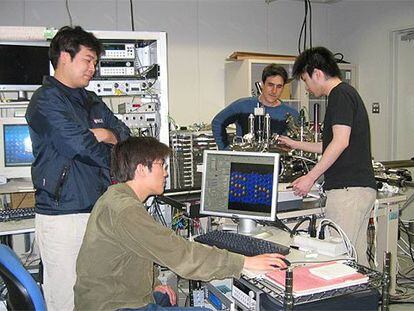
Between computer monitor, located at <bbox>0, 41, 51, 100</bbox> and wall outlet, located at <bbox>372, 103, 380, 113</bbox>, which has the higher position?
computer monitor, located at <bbox>0, 41, 51, 100</bbox>

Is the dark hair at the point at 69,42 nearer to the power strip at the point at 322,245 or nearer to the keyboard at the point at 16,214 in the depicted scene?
the keyboard at the point at 16,214

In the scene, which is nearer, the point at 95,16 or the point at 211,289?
the point at 211,289

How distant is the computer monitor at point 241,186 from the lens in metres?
1.99

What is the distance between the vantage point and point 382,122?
530 centimetres

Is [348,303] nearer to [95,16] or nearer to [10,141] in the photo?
[10,141]

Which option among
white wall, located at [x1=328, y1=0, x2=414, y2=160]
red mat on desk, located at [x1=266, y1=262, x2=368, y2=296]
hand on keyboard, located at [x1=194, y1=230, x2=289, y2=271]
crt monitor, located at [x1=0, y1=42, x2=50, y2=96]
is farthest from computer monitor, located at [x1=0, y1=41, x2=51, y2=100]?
white wall, located at [x1=328, y1=0, x2=414, y2=160]

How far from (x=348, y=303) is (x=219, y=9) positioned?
14.5ft

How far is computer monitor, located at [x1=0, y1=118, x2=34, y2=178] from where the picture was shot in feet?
9.83

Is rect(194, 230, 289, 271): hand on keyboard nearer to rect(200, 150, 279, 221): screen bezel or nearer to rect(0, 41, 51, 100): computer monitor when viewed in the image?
rect(200, 150, 279, 221): screen bezel

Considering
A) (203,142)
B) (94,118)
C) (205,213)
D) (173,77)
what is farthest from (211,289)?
(173,77)

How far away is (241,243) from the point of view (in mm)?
1848

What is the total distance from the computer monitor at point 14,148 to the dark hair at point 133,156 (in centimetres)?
167

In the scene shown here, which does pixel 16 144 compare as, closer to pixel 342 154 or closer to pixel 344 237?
pixel 342 154

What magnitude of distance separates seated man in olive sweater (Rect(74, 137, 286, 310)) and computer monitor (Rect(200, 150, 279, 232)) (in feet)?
1.46
